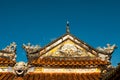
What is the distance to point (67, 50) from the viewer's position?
19.8m

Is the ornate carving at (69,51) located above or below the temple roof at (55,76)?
above

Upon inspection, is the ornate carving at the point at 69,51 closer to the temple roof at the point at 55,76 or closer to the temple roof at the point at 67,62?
the temple roof at the point at 67,62

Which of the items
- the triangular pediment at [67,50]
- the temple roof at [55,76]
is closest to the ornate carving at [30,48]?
the triangular pediment at [67,50]

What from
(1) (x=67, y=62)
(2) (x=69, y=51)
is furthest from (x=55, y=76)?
(2) (x=69, y=51)

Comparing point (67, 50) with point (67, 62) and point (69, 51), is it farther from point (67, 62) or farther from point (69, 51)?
point (67, 62)

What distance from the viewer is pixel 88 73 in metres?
18.5

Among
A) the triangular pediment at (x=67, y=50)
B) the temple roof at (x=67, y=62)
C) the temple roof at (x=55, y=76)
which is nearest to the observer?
the temple roof at (x=55, y=76)

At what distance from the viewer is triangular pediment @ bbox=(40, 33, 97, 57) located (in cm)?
1973

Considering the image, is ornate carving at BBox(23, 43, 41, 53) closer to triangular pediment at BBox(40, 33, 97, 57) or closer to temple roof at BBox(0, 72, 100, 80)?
triangular pediment at BBox(40, 33, 97, 57)

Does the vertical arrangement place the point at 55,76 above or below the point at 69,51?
below

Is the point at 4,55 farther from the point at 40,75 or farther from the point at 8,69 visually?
the point at 40,75

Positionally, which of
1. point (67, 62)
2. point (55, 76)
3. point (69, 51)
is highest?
point (69, 51)

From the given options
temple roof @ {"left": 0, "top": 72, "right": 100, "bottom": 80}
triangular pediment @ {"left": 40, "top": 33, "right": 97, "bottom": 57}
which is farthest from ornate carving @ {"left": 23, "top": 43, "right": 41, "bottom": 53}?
temple roof @ {"left": 0, "top": 72, "right": 100, "bottom": 80}

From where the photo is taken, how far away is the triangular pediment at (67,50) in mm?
19734
